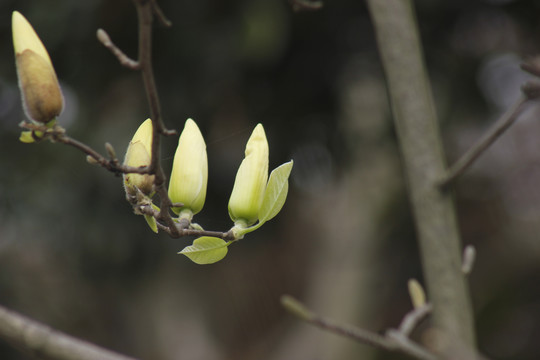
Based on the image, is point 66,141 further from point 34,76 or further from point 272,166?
point 272,166

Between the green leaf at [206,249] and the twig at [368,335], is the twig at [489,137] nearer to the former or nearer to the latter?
the twig at [368,335]

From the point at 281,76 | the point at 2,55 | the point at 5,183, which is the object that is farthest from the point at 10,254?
the point at 281,76

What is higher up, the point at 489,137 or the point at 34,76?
the point at 34,76

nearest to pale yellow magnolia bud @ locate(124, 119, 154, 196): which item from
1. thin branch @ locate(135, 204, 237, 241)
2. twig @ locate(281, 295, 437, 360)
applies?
thin branch @ locate(135, 204, 237, 241)

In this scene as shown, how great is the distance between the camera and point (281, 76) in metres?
1.98

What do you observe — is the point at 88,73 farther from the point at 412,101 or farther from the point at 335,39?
the point at 412,101

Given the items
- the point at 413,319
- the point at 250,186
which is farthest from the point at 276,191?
the point at 413,319

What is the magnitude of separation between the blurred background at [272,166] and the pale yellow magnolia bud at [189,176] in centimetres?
109

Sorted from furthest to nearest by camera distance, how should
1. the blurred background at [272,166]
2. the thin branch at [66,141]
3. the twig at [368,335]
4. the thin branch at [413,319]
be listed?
the blurred background at [272,166], the thin branch at [413,319], the twig at [368,335], the thin branch at [66,141]

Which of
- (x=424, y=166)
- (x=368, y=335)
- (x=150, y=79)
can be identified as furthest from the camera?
(x=424, y=166)

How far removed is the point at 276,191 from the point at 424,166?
322 millimetres

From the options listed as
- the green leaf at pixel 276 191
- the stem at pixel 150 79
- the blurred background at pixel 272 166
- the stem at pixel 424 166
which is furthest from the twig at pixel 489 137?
the blurred background at pixel 272 166

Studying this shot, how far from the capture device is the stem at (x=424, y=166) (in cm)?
67

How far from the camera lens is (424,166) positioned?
0.70 metres
